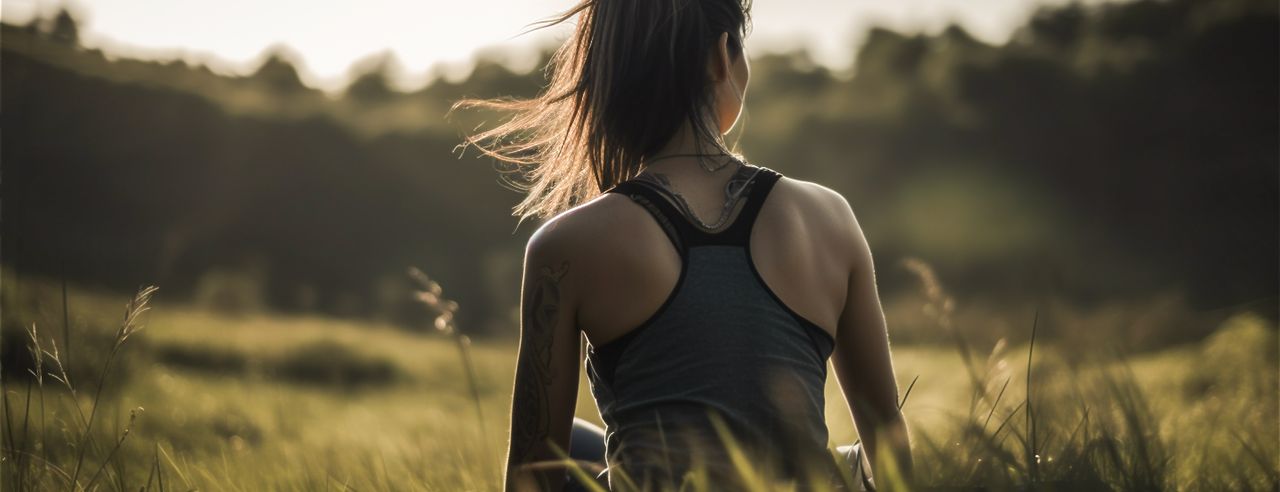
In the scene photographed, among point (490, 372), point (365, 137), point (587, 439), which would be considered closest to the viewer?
point (587, 439)

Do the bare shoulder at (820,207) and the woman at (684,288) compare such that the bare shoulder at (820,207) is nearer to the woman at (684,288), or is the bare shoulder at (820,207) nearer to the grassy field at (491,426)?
the woman at (684,288)

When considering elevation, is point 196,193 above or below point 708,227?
below

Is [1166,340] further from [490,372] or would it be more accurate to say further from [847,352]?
[847,352]

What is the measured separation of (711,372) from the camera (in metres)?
1.80

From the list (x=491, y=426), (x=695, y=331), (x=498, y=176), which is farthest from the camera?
(x=498, y=176)

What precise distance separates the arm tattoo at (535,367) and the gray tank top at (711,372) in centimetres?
16

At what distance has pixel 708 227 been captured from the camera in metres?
1.86

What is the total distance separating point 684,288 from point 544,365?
369 millimetres

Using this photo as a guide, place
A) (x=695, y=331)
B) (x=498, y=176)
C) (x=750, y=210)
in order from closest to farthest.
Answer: (x=695, y=331), (x=750, y=210), (x=498, y=176)

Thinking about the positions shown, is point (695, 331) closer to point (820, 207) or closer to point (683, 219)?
point (683, 219)

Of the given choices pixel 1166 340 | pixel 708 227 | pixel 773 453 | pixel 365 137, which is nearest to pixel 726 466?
pixel 773 453

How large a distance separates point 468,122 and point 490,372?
52.8ft

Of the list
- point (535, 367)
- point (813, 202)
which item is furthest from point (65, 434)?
point (813, 202)

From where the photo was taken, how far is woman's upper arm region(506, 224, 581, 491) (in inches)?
74.2
